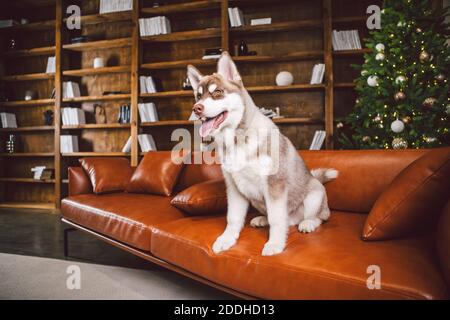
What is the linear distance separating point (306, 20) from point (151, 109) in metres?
2.28

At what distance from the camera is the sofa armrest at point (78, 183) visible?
2.71 m

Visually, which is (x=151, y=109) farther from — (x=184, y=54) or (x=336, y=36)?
(x=336, y=36)

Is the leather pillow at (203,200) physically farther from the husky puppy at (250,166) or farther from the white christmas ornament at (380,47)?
the white christmas ornament at (380,47)

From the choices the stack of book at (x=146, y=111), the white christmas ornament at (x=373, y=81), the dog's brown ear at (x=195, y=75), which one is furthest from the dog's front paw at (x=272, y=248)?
the stack of book at (x=146, y=111)

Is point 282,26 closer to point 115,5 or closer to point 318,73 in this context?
point 318,73

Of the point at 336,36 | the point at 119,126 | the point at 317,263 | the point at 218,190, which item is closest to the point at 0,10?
the point at 119,126

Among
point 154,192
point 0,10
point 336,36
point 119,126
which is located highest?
point 0,10

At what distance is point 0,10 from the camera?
5102 mm

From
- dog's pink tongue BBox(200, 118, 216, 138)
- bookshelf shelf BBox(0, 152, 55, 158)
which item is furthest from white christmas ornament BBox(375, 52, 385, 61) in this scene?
bookshelf shelf BBox(0, 152, 55, 158)

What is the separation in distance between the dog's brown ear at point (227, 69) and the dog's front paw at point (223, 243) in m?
0.74

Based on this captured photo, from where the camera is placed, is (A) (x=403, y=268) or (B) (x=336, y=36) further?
(B) (x=336, y=36)

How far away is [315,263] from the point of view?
1052 millimetres

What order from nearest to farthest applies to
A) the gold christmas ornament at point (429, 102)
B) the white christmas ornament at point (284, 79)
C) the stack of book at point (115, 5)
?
1. the gold christmas ornament at point (429, 102)
2. the white christmas ornament at point (284, 79)
3. the stack of book at point (115, 5)

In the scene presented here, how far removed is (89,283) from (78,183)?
3.53ft
